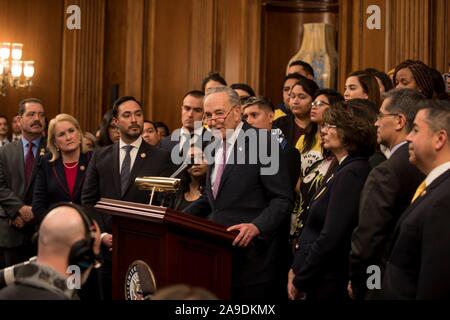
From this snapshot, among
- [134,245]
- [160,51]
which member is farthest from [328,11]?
[134,245]

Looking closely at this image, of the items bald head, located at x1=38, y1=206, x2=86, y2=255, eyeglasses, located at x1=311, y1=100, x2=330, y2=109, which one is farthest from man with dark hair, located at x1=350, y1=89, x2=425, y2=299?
bald head, located at x1=38, y1=206, x2=86, y2=255

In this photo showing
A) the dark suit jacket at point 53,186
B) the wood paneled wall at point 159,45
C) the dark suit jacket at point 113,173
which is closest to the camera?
the dark suit jacket at point 113,173

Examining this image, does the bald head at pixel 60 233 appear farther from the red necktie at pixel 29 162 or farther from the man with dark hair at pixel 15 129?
the man with dark hair at pixel 15 129

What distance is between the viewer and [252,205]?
179 inches

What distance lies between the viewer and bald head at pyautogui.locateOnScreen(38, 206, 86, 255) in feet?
8.71

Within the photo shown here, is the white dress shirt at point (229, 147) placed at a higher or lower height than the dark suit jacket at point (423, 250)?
higher

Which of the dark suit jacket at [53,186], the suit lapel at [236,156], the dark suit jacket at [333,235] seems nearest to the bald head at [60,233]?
the dark suit jacket at [333,235]

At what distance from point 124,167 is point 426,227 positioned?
2.75 m

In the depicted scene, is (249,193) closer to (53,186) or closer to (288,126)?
(288,126)

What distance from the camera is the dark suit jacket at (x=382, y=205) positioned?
3.74 meters

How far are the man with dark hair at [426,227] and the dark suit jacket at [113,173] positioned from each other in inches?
93.1

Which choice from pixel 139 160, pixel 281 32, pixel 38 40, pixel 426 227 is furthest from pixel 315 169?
pixel 38 40

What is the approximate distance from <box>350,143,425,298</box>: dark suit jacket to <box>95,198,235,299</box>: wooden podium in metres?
0.76

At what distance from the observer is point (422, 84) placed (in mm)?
5090
